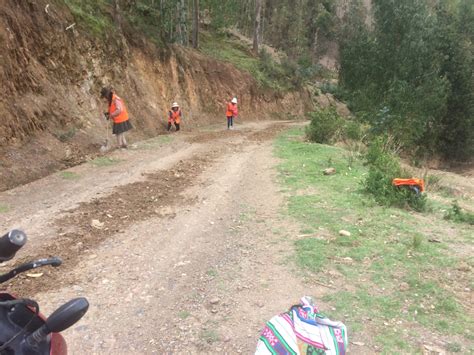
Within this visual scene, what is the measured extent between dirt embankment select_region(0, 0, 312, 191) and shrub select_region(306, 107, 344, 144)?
6074 millimetres

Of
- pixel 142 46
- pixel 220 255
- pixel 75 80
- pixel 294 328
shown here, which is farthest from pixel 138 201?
pixel 142 46

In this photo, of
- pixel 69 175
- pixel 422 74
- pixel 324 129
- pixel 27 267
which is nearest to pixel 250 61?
pixel 422 74

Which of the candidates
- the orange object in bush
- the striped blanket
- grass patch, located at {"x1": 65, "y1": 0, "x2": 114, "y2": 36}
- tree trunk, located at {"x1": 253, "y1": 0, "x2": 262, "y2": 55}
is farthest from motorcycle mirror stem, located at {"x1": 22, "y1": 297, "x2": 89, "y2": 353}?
tree trunk, located at {"x1": 253, "y1": 0, "x2": 262, "y2": 55}

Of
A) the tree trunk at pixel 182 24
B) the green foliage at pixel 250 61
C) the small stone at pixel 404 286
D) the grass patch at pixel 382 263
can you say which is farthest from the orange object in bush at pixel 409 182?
the green foliage at pixel 250 61

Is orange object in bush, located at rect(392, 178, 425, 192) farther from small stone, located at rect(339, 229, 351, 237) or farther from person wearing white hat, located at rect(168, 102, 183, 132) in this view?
person wearing white hat, located at rect(168, 102, 183, 132)

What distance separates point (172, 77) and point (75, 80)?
8.38 meters

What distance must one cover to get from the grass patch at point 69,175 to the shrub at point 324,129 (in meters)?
9.47

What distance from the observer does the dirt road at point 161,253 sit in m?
4.18

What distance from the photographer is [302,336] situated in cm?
332

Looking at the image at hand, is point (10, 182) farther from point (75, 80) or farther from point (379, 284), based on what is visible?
point (379, 284)

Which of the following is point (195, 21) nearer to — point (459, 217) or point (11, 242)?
point (459, 217)

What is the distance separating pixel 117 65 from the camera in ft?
54.6

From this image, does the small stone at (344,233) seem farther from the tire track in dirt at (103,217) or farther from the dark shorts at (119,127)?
the dark shorts at (119,127)

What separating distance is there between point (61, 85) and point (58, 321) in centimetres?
1241
